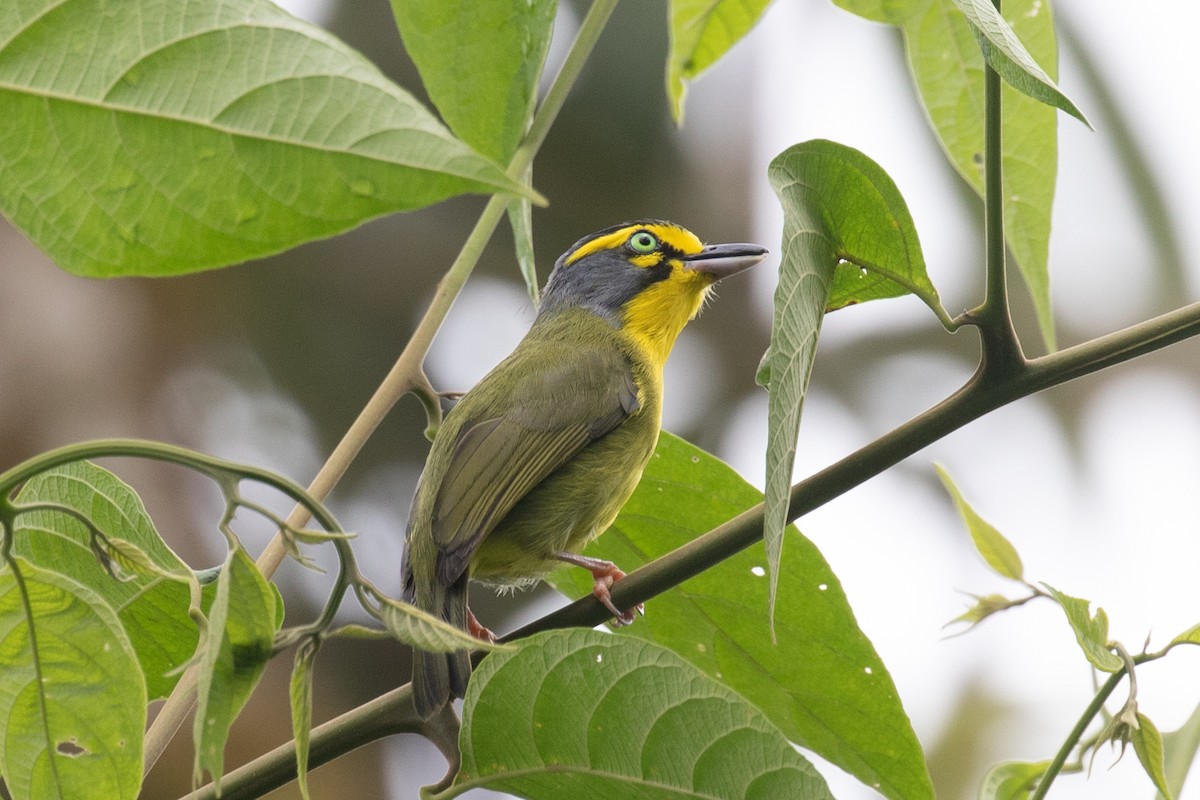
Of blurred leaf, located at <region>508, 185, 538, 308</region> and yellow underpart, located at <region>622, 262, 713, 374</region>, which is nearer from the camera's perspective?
blurred leaf, located at <region>508, 185, 538, 308</region>

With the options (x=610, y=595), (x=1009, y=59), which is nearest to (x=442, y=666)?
(x=610, y=595)

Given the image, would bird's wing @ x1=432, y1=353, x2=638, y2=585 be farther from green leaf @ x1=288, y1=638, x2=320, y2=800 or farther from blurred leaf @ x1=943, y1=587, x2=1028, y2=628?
green leaf @ x1=288, y1=638, x2=320, y2=800

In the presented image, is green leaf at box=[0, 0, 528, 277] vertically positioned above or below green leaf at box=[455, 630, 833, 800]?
above

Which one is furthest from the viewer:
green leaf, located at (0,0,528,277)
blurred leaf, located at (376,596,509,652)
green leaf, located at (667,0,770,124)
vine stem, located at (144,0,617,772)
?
green leaf, located at (667,0,770,124)

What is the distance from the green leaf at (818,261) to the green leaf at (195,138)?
1.31 ft

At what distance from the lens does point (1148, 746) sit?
1.35m

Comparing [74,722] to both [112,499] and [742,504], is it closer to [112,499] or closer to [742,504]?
[112,499]

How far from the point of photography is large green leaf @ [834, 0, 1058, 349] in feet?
5.66

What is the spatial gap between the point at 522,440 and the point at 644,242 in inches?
43.4

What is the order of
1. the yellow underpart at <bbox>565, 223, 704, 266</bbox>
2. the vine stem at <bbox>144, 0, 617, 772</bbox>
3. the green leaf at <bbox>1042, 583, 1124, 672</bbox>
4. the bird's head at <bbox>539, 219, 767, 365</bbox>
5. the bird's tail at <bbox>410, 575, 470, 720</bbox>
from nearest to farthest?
the green leaf at <bbox>1042, 583, 1124, 672</bbox>, the vine stem at <bbox>144, 0, 617, 772</bbox>, the bird's tail at <bbox>410, 575, 470, 720</bbox>, the bird's head at <bbox>539, 219, 767, 365</bbox>, the yellow underpart at <bbox>565, 223, 704, 266</bbox>

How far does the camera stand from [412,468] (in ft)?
20.9

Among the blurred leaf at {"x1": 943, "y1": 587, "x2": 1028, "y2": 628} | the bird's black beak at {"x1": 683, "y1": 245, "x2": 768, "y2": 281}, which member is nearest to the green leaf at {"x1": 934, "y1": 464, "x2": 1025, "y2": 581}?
the blurred leaf at {"x1": 943, "y1": 587, "x2": 1028, "y2": 628}

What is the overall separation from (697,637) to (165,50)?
115cm

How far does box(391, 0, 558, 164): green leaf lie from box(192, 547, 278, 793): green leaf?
500 mm
